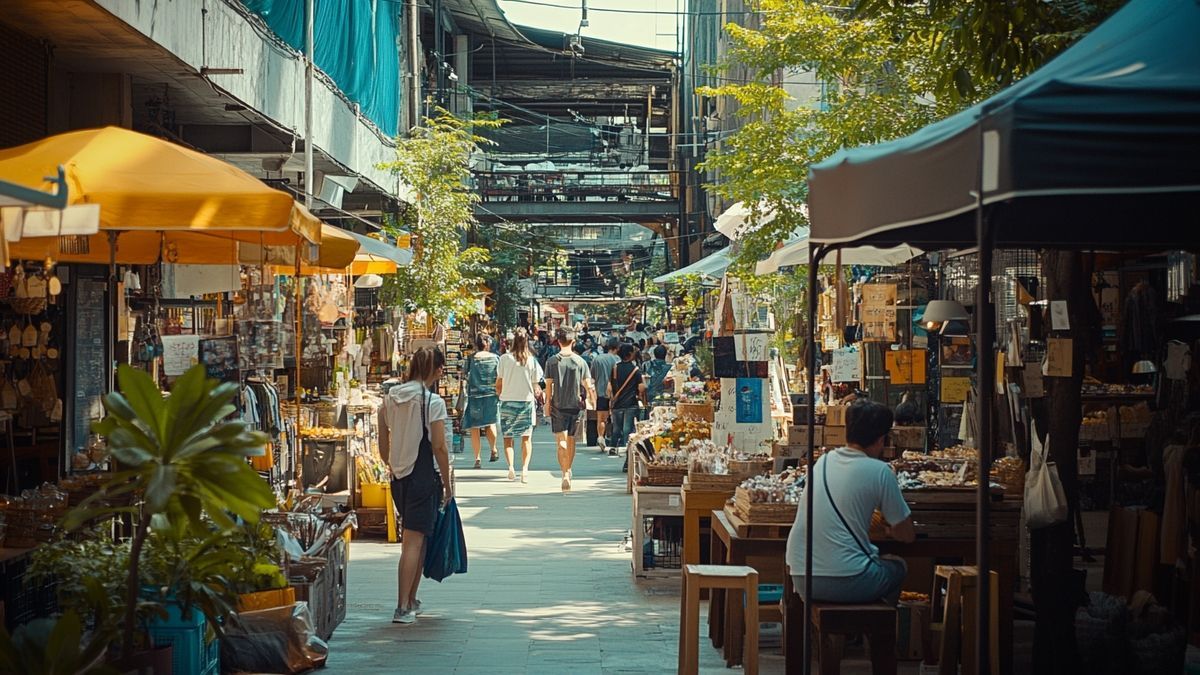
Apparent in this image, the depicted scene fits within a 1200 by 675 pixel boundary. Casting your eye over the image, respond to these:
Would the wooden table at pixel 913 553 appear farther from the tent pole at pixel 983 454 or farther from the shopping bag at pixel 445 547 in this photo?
the tent pole at pixel 983 454

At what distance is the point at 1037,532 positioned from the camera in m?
8.21

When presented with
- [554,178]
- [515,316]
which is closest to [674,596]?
[554,178]

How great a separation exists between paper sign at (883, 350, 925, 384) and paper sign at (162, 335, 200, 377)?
6331 mm

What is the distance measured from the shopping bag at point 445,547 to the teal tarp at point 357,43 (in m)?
7.20

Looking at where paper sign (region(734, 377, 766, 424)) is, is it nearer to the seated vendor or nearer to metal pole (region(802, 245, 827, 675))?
the seated vendor

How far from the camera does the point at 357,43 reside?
814 inches

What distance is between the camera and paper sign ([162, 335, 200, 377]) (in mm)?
8750

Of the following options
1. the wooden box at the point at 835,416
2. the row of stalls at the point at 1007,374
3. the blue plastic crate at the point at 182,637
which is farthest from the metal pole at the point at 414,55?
the blue plastic crate at the point at 182,637

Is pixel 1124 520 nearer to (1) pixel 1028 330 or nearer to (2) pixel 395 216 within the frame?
(1) pixel 1028 330

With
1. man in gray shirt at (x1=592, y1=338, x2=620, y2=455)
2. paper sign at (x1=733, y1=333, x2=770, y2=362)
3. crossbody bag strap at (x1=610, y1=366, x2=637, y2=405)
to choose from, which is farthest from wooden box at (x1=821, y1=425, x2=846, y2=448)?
man in gray shirt at (x1=592, y1=338, x2=620, y2=455)

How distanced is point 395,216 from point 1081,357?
1854cm

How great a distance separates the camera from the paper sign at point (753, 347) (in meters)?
12.1

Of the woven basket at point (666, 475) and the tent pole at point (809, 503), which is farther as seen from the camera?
the woven basket at point (666, 475)

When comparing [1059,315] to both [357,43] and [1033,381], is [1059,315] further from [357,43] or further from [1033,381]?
[357,43]
